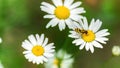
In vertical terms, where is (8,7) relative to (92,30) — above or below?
above

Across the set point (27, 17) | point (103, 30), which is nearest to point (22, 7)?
point (27, 17)

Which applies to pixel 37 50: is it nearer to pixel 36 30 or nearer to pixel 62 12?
pixel 62 12

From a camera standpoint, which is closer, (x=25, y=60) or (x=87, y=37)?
(x=87, y=37)

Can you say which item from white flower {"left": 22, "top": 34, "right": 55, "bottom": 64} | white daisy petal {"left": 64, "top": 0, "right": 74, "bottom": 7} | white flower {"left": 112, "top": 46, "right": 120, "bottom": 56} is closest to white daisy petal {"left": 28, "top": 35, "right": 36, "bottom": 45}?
white flower {"left": 22, "top": 34, "right": 55, "bottom": 64}

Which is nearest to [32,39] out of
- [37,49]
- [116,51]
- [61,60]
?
[37,49]

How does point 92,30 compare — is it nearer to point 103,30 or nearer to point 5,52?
point 103,30

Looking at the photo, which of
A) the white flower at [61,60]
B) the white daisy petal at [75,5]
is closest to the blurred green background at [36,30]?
the white flower at [61,60]
